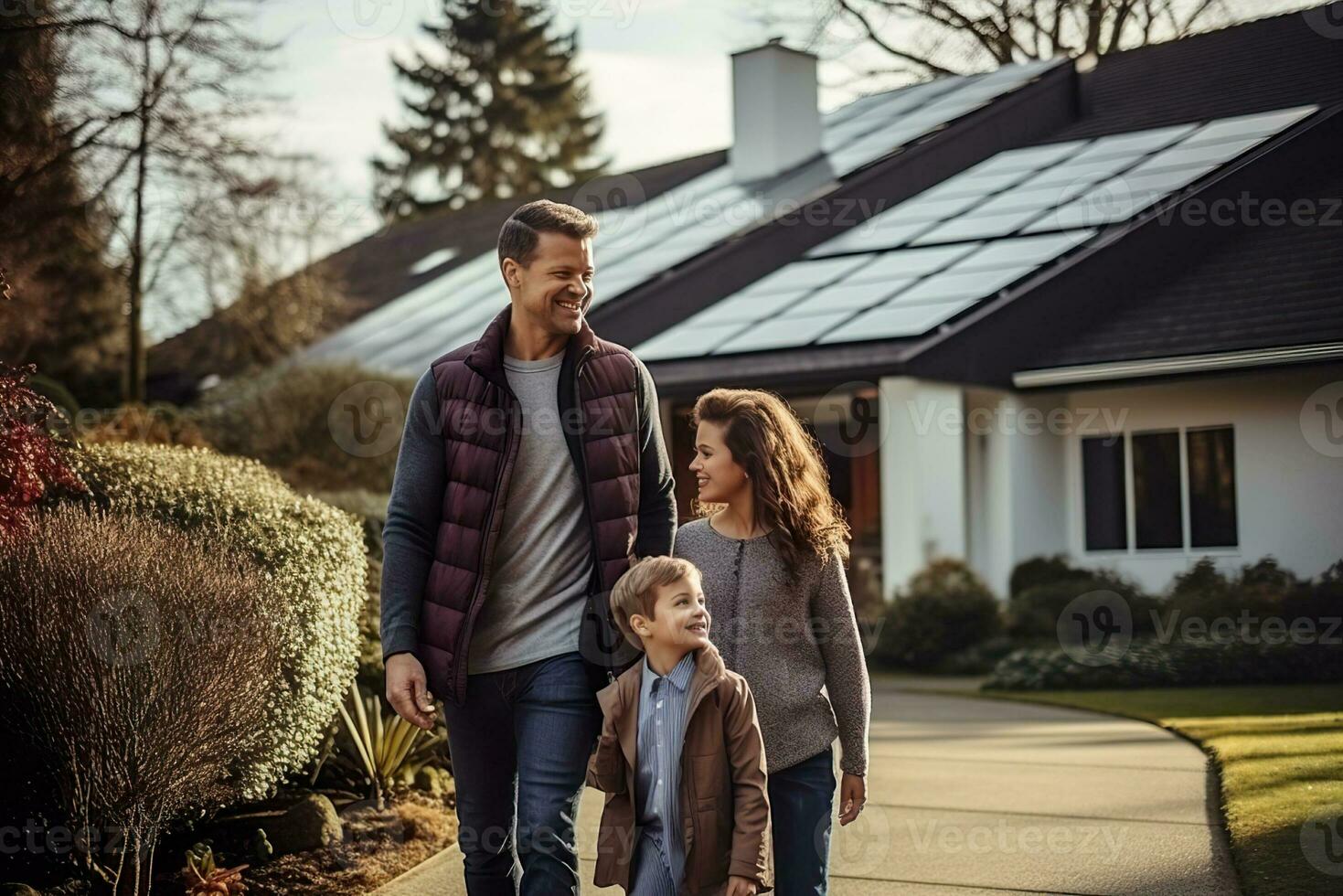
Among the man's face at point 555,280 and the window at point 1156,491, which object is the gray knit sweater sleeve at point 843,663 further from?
the window at point 1156,491

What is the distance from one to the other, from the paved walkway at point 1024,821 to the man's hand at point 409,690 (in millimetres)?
2257

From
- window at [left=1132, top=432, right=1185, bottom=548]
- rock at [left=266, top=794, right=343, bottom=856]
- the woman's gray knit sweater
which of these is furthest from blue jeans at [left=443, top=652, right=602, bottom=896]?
window at [left=1132, top=432, right=1185, bottom=548]

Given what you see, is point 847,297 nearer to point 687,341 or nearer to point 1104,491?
point 687,341

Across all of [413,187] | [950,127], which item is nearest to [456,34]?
[413,187]

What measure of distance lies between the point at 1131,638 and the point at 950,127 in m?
9.49

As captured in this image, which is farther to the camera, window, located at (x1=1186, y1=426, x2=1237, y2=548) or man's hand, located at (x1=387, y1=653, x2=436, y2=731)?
window, located at (x1=1186, y1=426, x2=1237, y2=548)

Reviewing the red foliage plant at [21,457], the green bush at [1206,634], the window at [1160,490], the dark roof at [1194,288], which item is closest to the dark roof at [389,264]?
the dark roof at [1194,288]

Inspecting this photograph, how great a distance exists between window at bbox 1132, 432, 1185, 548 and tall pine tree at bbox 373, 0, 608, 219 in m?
35.8

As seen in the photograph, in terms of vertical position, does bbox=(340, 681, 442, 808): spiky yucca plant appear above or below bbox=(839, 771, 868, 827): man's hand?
below

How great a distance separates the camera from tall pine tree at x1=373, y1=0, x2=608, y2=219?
49812 millimetres


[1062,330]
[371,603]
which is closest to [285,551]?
[371,603]

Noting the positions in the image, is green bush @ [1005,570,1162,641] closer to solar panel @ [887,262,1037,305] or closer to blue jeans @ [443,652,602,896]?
solar panel @ [887,262,1037,305]

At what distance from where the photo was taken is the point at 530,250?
160 inches

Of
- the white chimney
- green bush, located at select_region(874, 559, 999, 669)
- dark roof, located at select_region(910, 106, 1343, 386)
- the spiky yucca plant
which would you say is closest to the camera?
the spiky yucca plant
